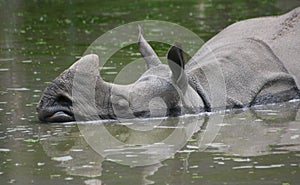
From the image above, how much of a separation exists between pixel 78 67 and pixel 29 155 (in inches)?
64.3

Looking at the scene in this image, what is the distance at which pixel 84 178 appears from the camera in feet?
28.0

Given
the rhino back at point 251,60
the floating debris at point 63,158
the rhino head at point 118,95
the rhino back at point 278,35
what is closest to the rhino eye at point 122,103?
the rhino head at point 118,95

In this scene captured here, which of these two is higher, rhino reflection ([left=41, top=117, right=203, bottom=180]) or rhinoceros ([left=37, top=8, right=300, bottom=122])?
rhinoceros ([left=37, top=8, right=300, bottom=122])

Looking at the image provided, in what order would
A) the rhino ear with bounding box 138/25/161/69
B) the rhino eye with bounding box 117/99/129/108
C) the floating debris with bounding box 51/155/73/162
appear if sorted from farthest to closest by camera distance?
the rhino ear with bounding box 138/25/161/69
the rhino eye with bounding box 117/99/129/108
the floating debris with bounding box 51/155/73/162

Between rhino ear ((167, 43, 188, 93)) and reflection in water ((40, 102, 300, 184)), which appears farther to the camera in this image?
rhino ear ((167, 43, 188, 93))

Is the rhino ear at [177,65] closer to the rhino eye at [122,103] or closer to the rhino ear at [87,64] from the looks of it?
the rhino eye at [122,103]

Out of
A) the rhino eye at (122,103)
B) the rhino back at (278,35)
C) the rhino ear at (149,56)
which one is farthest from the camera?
the rhino back at (278,35)

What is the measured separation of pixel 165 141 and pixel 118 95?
1034 mm

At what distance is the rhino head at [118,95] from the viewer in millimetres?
10742

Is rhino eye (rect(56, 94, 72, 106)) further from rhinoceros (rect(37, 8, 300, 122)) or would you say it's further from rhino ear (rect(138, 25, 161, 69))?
rhino ear (rect(138, 25, 161, 69))

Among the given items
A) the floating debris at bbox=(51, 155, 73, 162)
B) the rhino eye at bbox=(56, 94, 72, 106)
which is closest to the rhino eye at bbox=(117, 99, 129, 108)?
the rhino eye at bbox=(56, 94, 72, 106)

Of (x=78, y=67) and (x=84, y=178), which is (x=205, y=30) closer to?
(x=78, y=67)

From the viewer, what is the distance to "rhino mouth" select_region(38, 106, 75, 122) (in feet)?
35.5

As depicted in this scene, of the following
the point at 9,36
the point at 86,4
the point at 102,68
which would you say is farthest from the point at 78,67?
the point at 86,4
